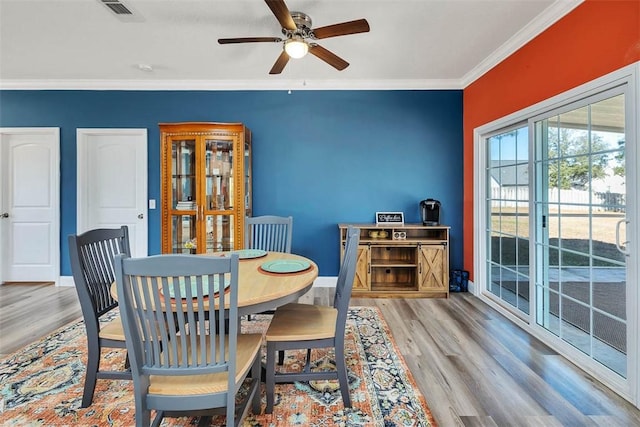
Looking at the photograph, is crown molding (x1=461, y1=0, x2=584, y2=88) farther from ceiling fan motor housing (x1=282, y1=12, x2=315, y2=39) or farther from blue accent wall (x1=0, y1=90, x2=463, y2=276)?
ceiling fan motor housing (x1=282, y1=12, x2=315, y2=39)

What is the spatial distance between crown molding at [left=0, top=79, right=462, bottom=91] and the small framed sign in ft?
5.29

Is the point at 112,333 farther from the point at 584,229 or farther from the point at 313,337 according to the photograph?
the point at 584,229

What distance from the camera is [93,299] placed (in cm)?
170

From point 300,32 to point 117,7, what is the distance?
4.75ft

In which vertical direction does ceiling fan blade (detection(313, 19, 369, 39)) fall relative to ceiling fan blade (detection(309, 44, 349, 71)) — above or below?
below

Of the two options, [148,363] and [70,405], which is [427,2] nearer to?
[148,363]

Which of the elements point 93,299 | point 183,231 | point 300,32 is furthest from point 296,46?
point 183,231

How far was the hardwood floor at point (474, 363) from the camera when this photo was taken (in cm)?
167

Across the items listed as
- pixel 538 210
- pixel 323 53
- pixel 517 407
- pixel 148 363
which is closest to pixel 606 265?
pixel 538 210

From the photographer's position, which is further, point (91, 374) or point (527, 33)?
point (527, 33)

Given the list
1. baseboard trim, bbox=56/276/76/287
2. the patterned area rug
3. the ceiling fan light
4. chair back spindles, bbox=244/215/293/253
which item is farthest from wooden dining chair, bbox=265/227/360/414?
baseboard trim, bbox=56/276/76/287

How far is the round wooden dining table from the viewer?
1.41 m

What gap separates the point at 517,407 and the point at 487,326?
116 cm

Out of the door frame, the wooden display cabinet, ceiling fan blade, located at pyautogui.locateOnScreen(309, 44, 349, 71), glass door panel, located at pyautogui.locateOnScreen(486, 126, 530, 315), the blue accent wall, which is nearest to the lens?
the door frame
